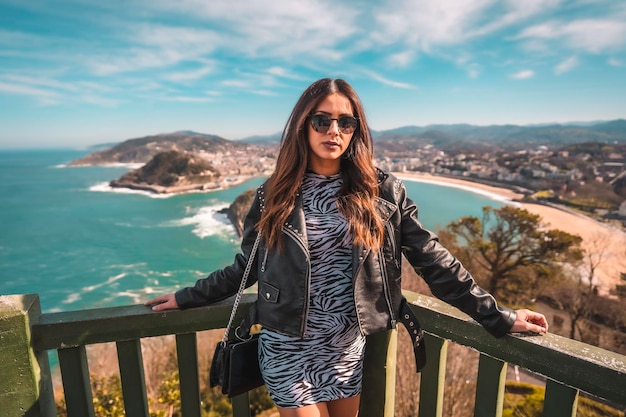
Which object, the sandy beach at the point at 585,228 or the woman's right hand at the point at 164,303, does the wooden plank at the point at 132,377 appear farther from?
the sandy beach at the point at 585,228

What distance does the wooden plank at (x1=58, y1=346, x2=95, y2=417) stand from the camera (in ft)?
4.96

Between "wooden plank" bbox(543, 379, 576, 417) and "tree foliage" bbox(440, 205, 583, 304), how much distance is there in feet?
59.0

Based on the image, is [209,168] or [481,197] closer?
[481,197]

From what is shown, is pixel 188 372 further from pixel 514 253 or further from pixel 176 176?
pixel 176 176

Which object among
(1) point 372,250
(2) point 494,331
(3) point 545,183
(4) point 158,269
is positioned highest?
(1) point 372,250

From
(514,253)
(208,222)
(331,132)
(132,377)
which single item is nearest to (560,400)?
(331,132)

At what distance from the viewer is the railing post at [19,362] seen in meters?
1.35

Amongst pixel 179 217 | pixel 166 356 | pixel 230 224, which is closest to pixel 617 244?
pixel 166 356

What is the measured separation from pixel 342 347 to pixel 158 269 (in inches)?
1836

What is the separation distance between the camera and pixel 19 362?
137 cm

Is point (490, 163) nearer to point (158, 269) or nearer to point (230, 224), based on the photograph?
point (230, 224)

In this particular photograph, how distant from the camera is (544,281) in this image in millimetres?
17375

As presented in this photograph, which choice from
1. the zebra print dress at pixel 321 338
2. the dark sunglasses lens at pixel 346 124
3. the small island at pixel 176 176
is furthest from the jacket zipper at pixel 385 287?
the small island at pixel 176 176

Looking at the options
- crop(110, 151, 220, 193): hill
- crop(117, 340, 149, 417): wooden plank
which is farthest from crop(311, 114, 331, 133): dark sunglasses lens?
crop(110, 151, 220, 193): hill
